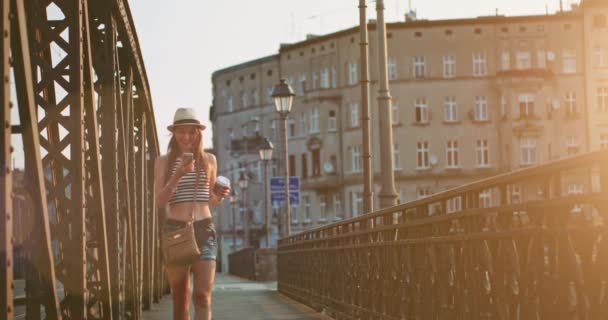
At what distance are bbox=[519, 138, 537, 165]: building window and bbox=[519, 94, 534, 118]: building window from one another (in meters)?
1.59

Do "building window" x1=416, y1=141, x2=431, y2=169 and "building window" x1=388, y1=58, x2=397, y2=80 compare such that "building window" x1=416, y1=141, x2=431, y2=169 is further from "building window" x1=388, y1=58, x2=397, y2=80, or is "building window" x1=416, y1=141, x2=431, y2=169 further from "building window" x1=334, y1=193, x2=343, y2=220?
"building window" x1=334, y1=193, x2=343, y2=220

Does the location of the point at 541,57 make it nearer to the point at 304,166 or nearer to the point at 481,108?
the point at 481,108

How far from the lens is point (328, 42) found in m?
88.7

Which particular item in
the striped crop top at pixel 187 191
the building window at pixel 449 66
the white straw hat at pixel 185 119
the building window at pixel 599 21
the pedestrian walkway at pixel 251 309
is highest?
the building window at pixel 599 21

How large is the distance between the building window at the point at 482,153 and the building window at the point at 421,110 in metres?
3.75

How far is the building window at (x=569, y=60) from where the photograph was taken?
83375 mm

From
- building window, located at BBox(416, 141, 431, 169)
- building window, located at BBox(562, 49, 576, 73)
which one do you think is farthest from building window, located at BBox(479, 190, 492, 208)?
building window, located at BBox(562, 49, 576, 73)

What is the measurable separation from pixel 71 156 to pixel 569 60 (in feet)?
252

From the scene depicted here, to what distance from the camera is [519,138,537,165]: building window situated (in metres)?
83.8

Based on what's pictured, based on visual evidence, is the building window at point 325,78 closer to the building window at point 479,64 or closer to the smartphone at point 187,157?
the building window at point 479,64

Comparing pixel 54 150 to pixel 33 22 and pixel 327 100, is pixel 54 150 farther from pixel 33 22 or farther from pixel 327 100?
pixel 327 100

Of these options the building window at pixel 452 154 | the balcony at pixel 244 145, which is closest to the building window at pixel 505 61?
the building window at pixel 452 154

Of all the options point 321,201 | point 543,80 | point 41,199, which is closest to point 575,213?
point 41,199

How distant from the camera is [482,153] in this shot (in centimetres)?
8375
